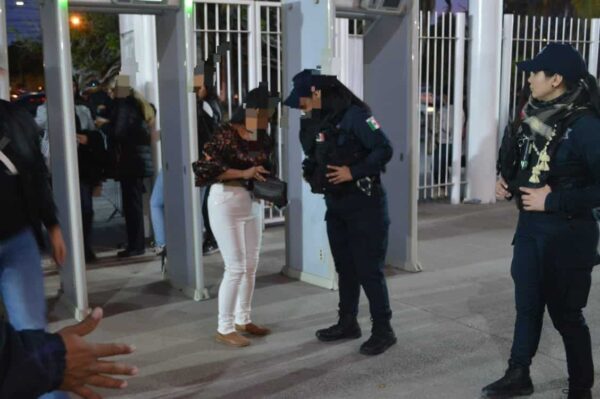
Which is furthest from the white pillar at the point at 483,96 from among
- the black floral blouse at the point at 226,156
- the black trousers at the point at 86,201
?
the black floral blouse at the point at 226,156

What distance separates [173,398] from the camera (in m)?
4.02

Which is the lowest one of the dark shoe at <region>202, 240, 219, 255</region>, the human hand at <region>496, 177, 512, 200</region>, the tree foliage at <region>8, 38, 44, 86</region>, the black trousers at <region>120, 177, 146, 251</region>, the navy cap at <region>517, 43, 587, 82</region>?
the dark shoe at <region>202, 240, 219, 255</region>

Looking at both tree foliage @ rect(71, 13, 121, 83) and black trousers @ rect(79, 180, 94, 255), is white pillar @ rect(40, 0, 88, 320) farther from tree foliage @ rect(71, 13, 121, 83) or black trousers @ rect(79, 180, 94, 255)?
tree foliage @ rect(71, 13, 121, 83)

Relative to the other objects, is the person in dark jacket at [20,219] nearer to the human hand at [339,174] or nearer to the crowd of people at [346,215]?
the crowd of people at [346,215]

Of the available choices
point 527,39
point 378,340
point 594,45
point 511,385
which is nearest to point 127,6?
point 378,340

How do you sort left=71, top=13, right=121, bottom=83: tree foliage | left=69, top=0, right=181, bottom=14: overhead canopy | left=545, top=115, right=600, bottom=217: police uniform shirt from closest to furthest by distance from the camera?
left=545, top=115, right=600, bottom=217: police uniform shirt → left=69, top=0, right=181, bottom=14: overhead canopy → left=71, top=13, right=121, bottom=83: tree foliage

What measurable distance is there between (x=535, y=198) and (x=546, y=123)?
0.40 metres

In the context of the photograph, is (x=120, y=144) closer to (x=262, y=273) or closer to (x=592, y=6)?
(x=262, y=273)

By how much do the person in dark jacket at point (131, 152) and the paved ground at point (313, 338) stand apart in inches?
13.2

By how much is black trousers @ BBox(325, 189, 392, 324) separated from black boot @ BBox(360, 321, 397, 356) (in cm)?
4

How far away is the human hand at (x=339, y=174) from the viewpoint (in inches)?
172

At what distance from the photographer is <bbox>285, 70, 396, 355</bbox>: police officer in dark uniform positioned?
4402 mm

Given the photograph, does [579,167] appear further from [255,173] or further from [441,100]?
[441,100]

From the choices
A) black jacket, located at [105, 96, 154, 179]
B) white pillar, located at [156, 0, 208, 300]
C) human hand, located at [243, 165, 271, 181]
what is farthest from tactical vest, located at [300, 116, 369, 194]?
black jacket, located at [105, 96, 154, 179]
